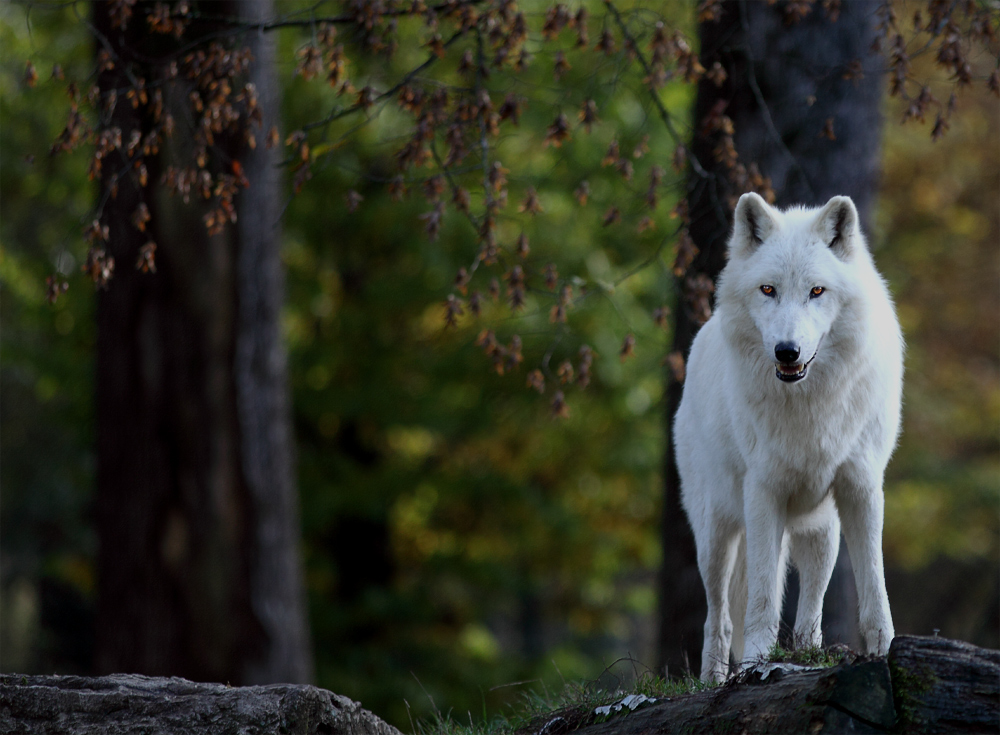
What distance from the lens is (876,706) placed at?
127 inches

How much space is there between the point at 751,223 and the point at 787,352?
840 mm

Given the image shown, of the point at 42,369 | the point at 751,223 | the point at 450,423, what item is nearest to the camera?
the point at 751,223

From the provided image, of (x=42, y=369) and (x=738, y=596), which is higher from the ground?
(x=42, y=369)

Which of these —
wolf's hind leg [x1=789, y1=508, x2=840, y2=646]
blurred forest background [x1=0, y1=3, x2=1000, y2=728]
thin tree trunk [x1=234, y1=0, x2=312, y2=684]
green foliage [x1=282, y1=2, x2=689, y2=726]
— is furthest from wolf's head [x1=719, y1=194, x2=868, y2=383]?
green foliage [x1=282, y1=2, x2=689, y2=726]

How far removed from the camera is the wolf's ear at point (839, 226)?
439 cm

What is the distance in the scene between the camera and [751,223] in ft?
15.0

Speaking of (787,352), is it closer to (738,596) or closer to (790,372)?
(790,372)

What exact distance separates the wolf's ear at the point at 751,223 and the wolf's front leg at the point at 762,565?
1111 mm

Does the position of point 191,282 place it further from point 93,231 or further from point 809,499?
point 809,499

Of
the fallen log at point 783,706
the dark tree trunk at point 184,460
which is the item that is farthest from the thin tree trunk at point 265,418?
the fallen log at point 783,706

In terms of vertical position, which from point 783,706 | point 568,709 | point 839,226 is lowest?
point 568,709

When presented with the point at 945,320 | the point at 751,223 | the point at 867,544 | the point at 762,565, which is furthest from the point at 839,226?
the point at 945,320

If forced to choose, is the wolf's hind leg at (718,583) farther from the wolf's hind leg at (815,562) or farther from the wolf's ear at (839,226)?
the wolf's ear at (839,226)

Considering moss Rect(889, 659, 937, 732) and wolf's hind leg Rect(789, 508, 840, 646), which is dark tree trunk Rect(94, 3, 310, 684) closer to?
wolf's hind leg Rect(789, 508, 840, 646)
